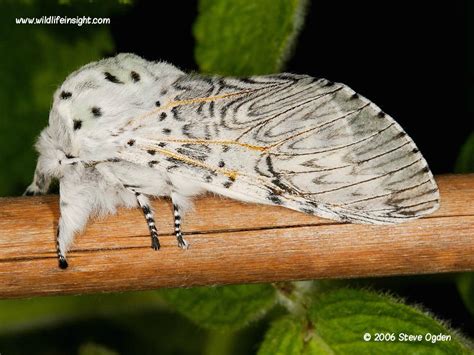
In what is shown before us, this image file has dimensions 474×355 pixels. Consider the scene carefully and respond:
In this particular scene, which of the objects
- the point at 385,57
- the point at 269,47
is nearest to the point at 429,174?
the point at 269,47

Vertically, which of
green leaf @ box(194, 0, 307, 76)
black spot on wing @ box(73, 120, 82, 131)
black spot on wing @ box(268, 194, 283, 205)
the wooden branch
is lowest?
the wooden branch

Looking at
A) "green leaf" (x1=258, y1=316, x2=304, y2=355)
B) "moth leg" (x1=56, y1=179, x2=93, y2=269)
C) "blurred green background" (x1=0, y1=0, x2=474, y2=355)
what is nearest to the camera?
"moth leg" (x1=56, y1=179, x2=93, y2=269)

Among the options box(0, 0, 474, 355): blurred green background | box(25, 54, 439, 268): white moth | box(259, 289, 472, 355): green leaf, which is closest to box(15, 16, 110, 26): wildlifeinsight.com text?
box(0, 0, 474, 355): blurred green background

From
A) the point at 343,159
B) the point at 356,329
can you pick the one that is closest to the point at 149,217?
the point at 343,159

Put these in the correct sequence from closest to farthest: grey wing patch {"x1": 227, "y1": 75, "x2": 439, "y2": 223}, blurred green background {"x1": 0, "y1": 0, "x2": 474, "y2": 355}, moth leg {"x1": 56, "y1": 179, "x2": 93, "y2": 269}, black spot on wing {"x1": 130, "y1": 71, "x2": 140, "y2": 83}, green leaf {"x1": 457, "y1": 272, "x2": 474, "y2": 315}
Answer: moth leg {"x1": 56, "y1": 179, "x2": 93, "y2": 269} < grey wing patch {"x1": 227, "y1": 75, "x2": 439, "y2": 223} < black spot on wing {"x1": 130, "y1": 71, "x2": 140, "y2": 83} < green leaf {"x1": 457, "y1": 272, "x2": 474, "y2": 315} < blurred green background {"x1": 0, "y1": 0, "x2": 474, "y2": 355}

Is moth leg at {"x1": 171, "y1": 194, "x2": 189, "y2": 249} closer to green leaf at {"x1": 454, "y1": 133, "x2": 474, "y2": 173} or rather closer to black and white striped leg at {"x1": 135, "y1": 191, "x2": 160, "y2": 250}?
black and white striped leg at {"x1": 135, "y1": 191, "x2": 160, "y2": 250}

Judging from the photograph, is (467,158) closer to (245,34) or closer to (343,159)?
(343,159)
